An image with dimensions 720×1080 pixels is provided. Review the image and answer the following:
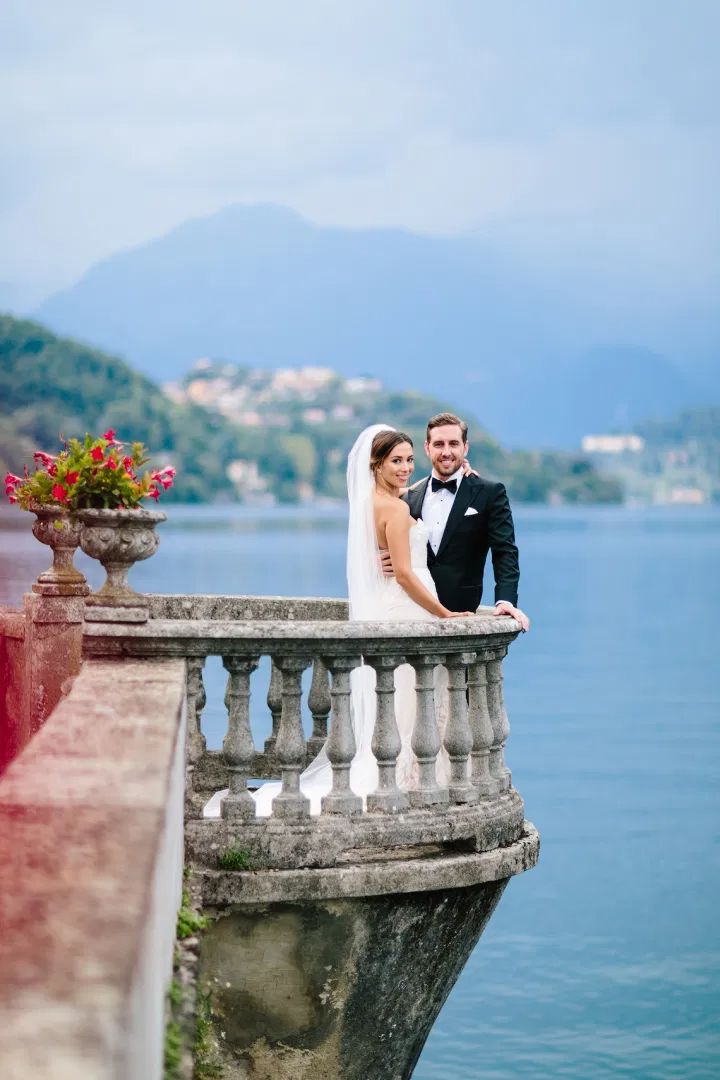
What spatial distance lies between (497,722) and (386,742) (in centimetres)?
77

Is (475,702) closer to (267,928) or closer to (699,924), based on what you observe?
(267,928)

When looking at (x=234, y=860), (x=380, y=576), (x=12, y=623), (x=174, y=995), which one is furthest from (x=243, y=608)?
(x=174, y=995)

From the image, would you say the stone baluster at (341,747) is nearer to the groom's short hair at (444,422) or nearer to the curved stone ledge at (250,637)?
the curved stone ledge at (250,637)

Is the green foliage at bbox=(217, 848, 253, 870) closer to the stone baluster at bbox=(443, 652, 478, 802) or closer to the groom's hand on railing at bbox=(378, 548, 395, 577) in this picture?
the stone baluster at bbox=(443, 652, 478, 802)

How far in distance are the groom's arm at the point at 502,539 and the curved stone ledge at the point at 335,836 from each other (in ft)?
4.13

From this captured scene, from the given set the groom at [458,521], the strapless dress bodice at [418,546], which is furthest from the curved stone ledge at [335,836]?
the strapless dress bodice at [418,546]

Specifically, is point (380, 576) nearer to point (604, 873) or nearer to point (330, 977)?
point (330, 977)

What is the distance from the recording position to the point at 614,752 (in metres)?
33.6

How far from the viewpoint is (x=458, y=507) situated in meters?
7.49

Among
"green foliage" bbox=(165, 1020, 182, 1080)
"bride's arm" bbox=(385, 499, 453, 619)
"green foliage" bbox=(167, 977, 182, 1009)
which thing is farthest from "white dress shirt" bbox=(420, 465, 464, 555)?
"green foliage" bbox=(165, 1020, 182, 1080)

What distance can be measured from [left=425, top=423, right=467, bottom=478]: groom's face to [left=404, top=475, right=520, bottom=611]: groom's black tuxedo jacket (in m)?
0.16

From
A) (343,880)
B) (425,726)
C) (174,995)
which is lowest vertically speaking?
(343,880)

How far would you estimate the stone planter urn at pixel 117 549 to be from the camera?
19.3 feet

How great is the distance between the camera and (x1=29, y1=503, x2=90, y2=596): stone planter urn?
789cm
